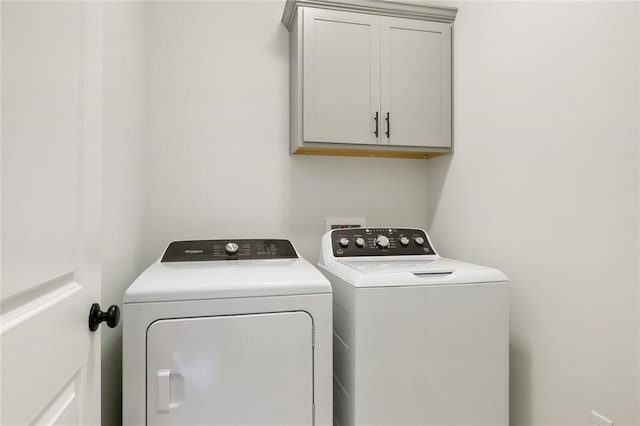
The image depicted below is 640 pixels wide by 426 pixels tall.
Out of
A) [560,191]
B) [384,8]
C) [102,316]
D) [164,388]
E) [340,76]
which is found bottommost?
[164,388]

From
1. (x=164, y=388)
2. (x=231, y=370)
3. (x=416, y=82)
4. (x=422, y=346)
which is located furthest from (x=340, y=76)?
(x=164, y=388)

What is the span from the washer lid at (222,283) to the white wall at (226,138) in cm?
55

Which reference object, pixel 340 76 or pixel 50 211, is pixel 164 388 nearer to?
pixel 50 211

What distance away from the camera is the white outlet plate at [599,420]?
1.11 metres

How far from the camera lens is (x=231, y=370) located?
110cm

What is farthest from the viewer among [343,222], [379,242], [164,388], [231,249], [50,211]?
[343,222]

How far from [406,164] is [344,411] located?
140cm

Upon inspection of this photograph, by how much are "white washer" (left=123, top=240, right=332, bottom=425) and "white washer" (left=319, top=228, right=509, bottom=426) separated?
5.0 inches

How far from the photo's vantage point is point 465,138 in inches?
70.6

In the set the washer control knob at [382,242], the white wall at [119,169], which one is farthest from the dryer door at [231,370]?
the washer control knob at [382,242]

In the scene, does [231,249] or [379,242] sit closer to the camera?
[231,249]

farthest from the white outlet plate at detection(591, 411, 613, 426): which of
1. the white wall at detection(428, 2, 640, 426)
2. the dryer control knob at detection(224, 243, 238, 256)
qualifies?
the dryer control knob at detection(224, 243, 238, 256)

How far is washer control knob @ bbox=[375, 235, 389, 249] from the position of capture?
1732mm

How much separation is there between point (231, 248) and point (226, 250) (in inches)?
1.1
